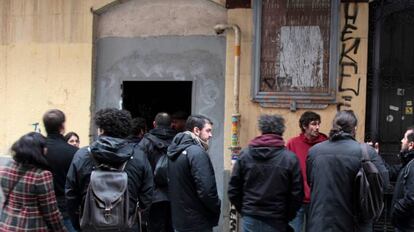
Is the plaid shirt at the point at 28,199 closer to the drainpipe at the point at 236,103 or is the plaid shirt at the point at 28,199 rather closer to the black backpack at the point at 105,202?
the black backpack at the point at 105,202

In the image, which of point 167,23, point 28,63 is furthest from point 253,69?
point 28,63

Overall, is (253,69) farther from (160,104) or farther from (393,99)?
(160,104)

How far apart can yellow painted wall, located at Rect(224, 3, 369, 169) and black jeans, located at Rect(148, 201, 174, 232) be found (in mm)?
1747

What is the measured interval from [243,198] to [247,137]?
2664 millimetres

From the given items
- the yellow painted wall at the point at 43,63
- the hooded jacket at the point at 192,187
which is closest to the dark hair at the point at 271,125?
the hooded jacket at the point at 192,187

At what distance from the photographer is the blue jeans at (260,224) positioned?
4.91 metres

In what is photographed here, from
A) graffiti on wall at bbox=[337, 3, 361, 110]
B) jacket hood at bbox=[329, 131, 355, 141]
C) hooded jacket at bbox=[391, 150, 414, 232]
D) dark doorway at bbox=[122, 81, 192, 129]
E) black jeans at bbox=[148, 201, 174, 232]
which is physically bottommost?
black jeans at bbox=[148, 201, 174, 232]

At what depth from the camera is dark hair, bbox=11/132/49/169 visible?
4.34 m

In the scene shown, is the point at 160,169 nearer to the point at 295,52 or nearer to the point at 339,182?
the point at 339,182

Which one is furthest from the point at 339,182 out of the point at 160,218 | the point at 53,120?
the point at 53,120

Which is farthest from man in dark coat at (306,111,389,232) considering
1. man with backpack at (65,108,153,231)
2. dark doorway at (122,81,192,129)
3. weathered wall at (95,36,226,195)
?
dark doorway at (122,81,192,129)

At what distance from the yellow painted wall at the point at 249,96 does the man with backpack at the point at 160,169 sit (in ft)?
4.80

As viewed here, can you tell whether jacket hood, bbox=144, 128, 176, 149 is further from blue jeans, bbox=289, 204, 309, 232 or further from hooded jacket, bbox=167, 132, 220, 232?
blue jeans, bbox=289, 204, 309, 232

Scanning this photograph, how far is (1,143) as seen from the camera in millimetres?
9039
